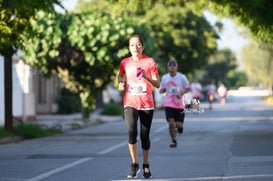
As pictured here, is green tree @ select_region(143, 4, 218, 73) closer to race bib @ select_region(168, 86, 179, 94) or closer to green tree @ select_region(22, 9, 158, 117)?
green tree @ select_region(22, 9, 158, 117)

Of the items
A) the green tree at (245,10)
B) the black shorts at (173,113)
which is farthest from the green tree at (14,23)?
the green tree at (245,10)

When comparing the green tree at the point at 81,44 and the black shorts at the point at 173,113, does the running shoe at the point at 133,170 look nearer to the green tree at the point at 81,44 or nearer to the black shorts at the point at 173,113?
the black shorts at the point at 173,113

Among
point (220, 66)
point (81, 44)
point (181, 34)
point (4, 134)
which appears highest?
point (220, 66)

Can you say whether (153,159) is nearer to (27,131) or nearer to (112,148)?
(112,148)

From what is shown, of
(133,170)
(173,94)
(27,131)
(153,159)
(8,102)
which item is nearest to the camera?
(133,170)

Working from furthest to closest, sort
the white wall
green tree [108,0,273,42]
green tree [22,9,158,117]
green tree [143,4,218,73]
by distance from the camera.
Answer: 1. green tree [143,4,218,73]
2. green tree [22,9,158,117]
3. the white wall
4. green tree [108,0,273,42]

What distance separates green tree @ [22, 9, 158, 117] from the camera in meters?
30.4

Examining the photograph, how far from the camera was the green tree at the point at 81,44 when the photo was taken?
30359mm

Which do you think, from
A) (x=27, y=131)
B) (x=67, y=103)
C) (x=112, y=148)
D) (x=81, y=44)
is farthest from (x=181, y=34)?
(x=112, y=148)

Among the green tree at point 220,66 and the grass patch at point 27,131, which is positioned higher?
the green tree at point 220,66

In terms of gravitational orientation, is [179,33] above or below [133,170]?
above

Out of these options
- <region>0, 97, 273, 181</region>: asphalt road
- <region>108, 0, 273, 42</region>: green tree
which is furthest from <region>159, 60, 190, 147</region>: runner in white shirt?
<region>108, 0, 273, 42</region>: green tree

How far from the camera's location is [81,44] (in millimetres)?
30234

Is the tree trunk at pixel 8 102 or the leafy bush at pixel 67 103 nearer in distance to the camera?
the tree trunk at pixel 8 102
